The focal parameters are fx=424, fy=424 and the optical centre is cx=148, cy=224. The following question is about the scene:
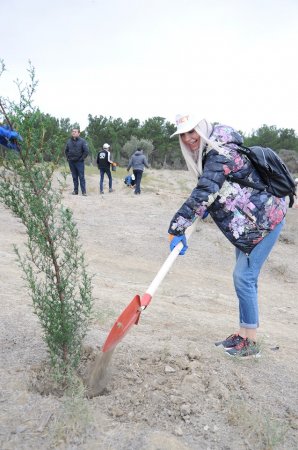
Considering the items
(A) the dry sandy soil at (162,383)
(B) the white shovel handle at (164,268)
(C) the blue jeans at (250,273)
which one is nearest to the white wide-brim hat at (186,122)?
(B) the white shovel handle at (164,268)

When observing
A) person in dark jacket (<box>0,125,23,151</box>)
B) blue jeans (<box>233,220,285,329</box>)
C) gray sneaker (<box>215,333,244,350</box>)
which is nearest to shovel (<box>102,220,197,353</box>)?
blue jeans (<box>233,220,285,329</box>)

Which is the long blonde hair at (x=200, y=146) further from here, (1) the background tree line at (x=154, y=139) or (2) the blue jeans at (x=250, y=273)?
(1) the background tree line at (x=154, y=139)

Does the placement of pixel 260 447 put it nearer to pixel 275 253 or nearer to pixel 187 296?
pixel 187 296

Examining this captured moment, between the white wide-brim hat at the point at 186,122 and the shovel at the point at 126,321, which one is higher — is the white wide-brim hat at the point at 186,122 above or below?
above

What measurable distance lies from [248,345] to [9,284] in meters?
2.83

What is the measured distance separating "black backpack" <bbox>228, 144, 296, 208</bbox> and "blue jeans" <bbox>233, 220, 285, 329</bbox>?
0.30 m

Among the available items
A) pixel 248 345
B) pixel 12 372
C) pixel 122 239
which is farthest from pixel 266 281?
pixel 12 372

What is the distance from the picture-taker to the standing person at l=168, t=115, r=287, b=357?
2.99 metres

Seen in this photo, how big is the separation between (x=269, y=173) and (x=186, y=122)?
72 centimetres

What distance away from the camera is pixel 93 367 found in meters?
2.97

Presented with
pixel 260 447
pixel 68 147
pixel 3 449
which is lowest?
pixel 260 447

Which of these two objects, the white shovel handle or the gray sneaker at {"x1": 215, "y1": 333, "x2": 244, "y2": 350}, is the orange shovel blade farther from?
the gray sneaker at {"x1": 215, "y1": 333, "x2": 244, "y2": 350}

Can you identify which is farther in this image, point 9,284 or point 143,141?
point 143,141

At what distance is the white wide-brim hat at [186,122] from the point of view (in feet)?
9.92
